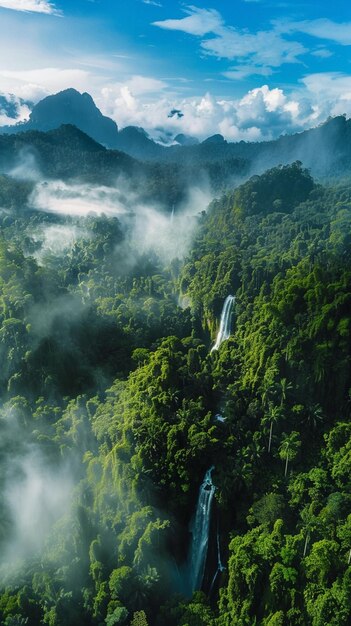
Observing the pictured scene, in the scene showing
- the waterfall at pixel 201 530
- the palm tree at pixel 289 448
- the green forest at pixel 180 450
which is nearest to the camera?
the green forest at pixel 180 450

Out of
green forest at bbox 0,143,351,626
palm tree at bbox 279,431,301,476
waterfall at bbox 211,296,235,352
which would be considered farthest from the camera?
waterfall at bbox 211,296,235,352

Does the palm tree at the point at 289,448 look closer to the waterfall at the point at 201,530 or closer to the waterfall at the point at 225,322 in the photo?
the waterfall at the point at 201,530

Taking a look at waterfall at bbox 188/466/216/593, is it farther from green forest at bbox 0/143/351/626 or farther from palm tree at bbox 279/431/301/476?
palm tree at bbox 279/431/301/476

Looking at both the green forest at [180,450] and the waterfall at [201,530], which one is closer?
the green forest at [180,450]

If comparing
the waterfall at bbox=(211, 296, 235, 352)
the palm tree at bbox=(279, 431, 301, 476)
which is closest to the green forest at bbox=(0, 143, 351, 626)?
the palm tree at bbox=(279, 431, 301, 476)

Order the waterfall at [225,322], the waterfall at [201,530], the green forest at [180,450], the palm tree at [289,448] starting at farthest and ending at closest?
the waterfall at [225,322] < the palm tree at [289,448] < the waterfall at [201,530] < the green forest at [180,450]

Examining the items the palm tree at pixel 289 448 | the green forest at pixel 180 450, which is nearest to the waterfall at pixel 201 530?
the green forest at pixel 180 450

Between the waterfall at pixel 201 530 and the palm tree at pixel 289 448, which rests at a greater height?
the palm tree at pixel 289 448
